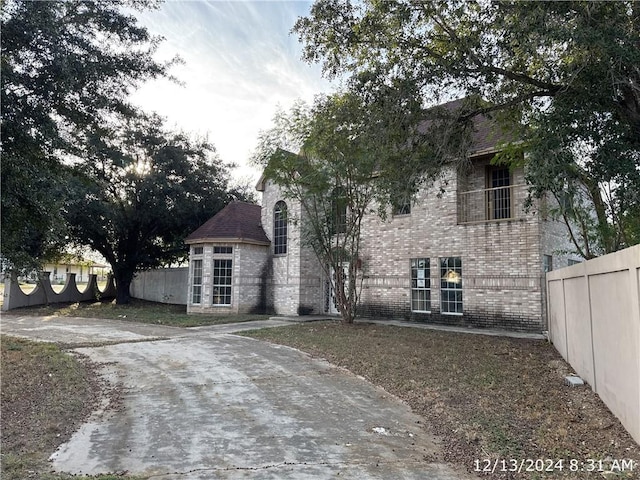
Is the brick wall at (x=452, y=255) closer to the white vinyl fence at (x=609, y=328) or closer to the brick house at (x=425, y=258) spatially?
the brick house at (x=425, y=258)

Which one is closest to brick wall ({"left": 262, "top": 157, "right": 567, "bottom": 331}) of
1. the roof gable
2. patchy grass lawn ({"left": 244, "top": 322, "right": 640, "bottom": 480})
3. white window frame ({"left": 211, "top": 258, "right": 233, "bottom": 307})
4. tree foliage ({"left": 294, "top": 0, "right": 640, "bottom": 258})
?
the roof gable

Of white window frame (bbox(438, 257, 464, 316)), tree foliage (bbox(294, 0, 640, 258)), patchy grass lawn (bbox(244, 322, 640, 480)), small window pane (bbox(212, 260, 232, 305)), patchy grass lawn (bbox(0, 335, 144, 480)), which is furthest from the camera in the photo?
small window pane (bbox(212, 260, 232, 305))

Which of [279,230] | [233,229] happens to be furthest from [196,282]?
[279,230]

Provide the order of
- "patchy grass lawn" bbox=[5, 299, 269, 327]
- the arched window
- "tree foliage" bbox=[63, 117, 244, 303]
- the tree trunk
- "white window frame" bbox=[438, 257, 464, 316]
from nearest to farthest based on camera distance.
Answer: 1. "white window frame" bbox=[438, 257, 464, 316]
2. "patchy grass lawn" bbox=[5, 299, 269, 327]
3. the arched window
4. "tree foliage" bbox=[63, 117, 244, 303]
5. the tree trunk

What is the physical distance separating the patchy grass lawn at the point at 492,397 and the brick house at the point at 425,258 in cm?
271

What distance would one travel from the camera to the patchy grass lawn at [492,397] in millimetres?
4203

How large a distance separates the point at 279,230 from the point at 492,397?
14.4 m

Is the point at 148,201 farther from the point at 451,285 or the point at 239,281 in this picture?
the point at 451,285

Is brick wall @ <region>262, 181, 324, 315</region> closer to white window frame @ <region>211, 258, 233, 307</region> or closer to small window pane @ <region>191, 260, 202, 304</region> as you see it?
white window frame @ <region>211, 258, 233, 307</region>

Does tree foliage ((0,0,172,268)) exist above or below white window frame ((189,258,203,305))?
above

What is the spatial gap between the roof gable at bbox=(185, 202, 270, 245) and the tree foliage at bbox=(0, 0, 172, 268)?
1089 cm

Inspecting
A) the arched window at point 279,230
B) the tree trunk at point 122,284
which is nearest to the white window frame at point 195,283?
the arched window at point 279,230

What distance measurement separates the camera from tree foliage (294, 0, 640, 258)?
6.02 m

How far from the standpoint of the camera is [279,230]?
1967 centimetres
